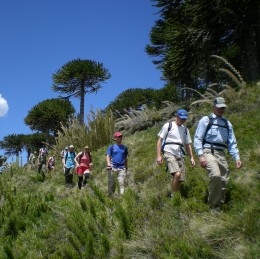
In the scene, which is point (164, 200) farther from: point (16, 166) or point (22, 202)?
point (16, 166)

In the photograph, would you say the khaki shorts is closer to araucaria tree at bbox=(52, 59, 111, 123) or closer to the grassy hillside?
the grassy hillside

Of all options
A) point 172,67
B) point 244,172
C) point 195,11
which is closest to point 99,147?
point 172,67

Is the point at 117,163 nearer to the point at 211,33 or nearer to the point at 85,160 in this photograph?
the point at 85,160

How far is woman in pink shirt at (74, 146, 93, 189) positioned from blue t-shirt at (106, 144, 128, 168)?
9.74 feet

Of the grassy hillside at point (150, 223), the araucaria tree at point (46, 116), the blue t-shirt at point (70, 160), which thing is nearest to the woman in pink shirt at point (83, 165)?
the blue t-shirt at point (70, 160)

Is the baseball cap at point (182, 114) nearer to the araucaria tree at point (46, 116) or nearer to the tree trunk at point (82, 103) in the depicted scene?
the tree trunk at point (82, 103)

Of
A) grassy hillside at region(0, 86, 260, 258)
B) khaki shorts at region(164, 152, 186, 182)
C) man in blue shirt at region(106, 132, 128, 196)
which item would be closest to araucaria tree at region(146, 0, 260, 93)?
grassy hillside at region(0, 86, 260, 258)

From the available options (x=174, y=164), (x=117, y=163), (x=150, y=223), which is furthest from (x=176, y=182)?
(x=117, y=163)

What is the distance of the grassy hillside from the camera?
4141 millimetres

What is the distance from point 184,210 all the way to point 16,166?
1297 centimetres

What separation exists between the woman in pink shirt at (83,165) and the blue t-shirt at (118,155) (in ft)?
9.74

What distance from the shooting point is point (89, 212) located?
5.76 meters

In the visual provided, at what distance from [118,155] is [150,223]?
8.29 ft

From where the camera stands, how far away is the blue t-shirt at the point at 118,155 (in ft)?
24.3
